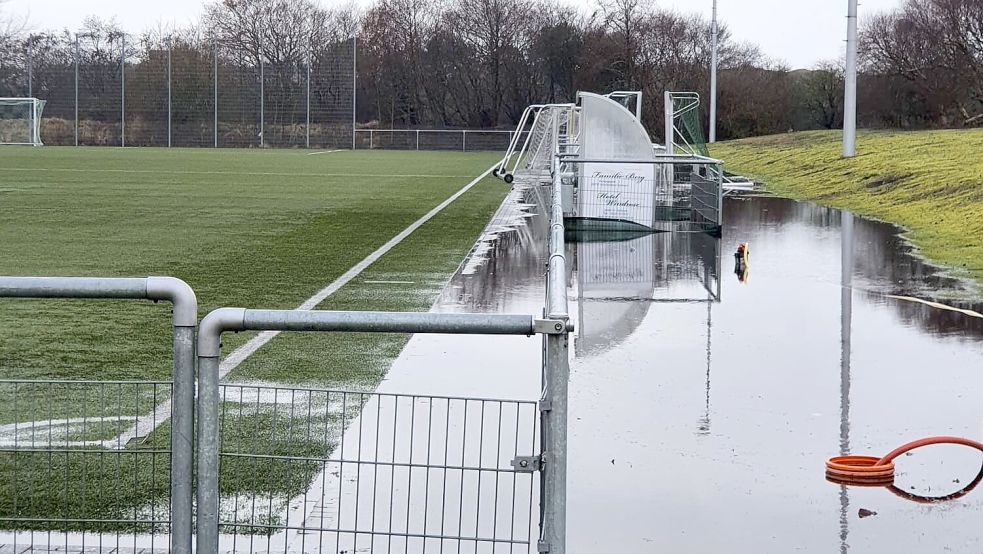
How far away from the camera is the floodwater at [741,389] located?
19.2 feet

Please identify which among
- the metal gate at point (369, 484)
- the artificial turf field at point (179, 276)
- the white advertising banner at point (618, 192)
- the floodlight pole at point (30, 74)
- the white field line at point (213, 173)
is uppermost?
the floodlight pole at point (30, 74)

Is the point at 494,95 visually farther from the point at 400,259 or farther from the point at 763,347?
the point at 763,347

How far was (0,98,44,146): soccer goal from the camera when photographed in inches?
2611

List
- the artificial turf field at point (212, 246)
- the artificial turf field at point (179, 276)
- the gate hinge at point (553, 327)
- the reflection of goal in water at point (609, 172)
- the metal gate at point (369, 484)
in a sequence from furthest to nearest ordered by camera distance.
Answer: the reflection of goal in water at point (609, 172) → the artificial turf field at point (212, 246) → the artificial turf field at point (179, 276) → the metal gate at point (369, 484) → the gate hinge at point (553, 327)

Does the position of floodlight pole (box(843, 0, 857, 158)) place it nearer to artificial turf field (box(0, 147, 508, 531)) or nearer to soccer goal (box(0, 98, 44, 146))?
artificial turf field (box(0, 147, 508, 531))

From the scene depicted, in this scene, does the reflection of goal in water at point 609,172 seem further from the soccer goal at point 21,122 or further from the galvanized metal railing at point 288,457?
the soccer goal at point 21,122

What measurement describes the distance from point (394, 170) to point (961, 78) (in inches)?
970

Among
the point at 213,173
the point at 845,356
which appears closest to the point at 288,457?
the point at 845,356

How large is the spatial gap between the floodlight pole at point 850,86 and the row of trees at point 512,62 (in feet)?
65.1

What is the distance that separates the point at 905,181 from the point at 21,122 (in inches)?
1989

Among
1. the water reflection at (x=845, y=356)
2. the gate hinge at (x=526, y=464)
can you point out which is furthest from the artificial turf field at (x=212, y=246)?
the gate hinge at (x=526, y=464)

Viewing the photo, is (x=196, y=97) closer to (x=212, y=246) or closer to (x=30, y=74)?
(x=30, y=74)

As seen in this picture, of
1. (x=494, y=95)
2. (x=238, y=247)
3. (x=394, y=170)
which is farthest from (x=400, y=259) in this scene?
(x=494, y=95)

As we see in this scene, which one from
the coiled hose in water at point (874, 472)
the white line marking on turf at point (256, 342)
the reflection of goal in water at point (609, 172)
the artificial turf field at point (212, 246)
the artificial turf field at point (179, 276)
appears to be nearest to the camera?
the artificial turf field at point (179, 276)
